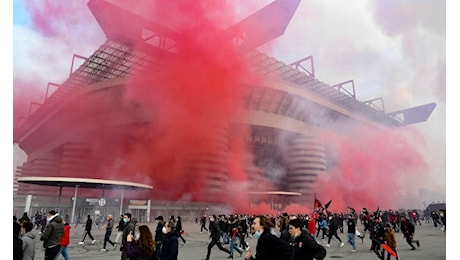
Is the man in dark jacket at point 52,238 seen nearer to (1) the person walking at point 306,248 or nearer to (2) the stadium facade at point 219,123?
(1) the person walking at point 306,248

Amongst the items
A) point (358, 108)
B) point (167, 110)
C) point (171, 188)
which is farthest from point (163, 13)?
point (358, 108)

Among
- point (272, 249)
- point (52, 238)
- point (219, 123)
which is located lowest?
point (52, 238)

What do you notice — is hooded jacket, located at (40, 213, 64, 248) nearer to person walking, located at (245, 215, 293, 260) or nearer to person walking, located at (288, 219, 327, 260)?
person walking, located at (245, 215, 293, 260)

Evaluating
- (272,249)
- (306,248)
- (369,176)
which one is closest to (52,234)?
(272,249)

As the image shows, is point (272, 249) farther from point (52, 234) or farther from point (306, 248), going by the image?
point (52, 234)

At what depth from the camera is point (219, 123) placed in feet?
116

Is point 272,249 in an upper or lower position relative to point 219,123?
lower

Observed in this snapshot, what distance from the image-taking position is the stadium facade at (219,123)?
29.5m

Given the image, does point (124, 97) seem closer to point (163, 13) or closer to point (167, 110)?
point (167, 110)

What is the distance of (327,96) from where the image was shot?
46.2m

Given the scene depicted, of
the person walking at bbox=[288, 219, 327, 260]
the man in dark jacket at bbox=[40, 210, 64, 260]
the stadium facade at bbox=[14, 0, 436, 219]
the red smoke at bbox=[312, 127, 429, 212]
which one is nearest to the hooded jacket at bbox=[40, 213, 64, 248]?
the man in dark jacket at bbox=[40, 210, 64, 260]

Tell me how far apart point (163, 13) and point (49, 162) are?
35.7 metres

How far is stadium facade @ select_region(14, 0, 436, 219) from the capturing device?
2947 cm

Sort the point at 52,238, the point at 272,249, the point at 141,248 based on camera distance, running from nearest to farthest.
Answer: the point at 272,249 < the point at 141,248 < the point at 52,238
